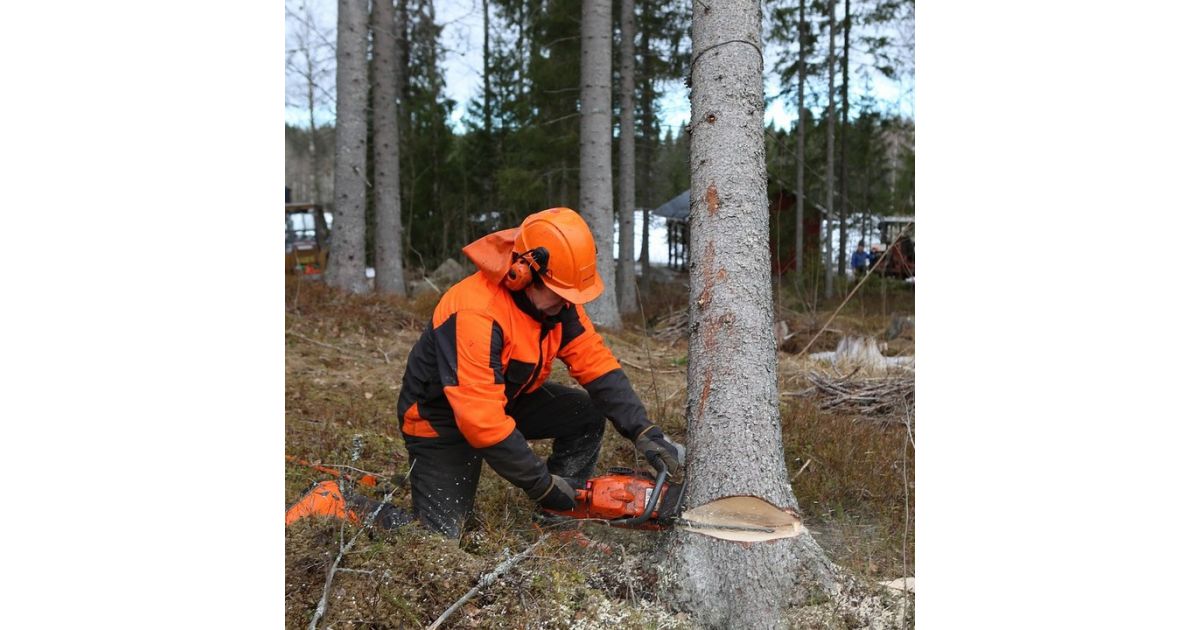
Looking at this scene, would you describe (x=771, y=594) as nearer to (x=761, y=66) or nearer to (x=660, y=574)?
(x=660, y=574)

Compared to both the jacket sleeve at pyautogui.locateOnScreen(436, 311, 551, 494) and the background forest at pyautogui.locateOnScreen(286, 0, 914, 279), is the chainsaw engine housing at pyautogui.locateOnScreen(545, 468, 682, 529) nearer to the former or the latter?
the jacket sleeve at pyautogui.locateOnScreen(436, 311, 551, 494)


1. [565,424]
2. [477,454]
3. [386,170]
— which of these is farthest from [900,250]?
[386,170]

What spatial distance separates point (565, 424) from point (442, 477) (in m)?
0.72

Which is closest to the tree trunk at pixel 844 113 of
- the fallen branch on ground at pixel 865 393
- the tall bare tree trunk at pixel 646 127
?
the tall bare tree trunk at pixel 646 127

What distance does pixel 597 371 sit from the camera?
3668 millimetres

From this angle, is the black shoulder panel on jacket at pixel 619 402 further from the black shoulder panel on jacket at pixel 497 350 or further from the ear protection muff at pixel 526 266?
the ear protection muff at pixel 526 266

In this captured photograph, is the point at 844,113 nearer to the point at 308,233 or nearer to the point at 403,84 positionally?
the point at 403,84

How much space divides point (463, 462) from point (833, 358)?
Result: 539 centimetres

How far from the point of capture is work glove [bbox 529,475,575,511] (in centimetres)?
338

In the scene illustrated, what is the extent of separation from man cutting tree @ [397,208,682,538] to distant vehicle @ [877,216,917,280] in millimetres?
1321

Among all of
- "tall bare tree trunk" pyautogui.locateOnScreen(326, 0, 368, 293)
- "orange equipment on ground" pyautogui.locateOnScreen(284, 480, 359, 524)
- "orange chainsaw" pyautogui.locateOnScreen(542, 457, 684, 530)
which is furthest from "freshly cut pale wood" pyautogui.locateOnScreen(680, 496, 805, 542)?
"tall bare tree trunk" pyautogui.locateOnScreen(326, 0, 368, 293)

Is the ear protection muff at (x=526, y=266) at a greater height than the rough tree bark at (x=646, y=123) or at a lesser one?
lesser

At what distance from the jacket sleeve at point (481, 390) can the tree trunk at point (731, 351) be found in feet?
2.32

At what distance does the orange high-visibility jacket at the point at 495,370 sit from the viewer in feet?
10.4
